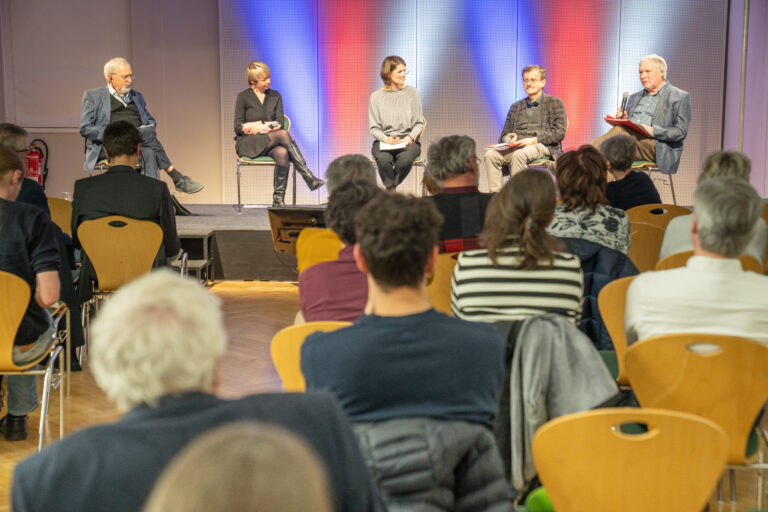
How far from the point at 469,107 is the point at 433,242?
26.1 feet

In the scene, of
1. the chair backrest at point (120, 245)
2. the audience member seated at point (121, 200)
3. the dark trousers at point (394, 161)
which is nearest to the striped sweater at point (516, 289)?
the chair backrest at point (120, 245)

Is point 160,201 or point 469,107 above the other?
point 469,107

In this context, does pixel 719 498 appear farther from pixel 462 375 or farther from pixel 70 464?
pixel 70 464

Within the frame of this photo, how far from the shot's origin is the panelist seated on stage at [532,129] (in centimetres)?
696

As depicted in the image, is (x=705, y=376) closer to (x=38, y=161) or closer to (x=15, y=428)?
(x=15, y=428)

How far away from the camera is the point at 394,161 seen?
7234 millimetres

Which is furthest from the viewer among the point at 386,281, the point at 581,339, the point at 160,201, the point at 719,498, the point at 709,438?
the point at 160,201

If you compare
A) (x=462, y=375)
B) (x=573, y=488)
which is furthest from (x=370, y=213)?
(x=573, y=488)

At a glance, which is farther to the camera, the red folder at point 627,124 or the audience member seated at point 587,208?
the red folder at point 627,124

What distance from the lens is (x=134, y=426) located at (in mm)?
1107

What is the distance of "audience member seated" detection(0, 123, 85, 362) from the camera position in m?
4.09

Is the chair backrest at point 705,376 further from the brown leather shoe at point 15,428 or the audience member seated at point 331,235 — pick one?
the brown leather shoe at point 15,428

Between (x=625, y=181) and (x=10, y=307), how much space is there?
11.0ft

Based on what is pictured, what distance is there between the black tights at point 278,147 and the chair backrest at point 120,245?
2.98 m
